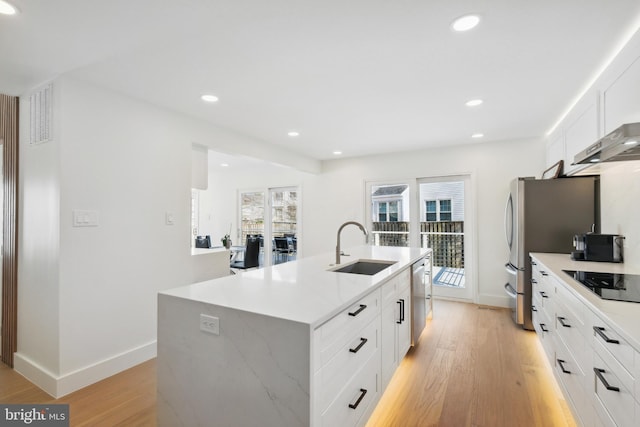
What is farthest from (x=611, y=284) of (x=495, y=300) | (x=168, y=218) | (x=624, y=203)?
(x=168, y=218)

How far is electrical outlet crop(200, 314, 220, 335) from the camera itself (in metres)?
1.32

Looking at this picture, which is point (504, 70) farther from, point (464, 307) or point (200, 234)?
point (200, 234)

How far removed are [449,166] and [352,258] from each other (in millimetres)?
2730

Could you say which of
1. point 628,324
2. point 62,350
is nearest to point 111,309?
point 62,350

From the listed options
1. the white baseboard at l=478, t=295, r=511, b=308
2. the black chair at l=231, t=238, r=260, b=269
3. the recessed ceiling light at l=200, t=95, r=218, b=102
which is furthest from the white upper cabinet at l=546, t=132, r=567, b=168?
the black chair at l=231, t=238, r=260, b=269

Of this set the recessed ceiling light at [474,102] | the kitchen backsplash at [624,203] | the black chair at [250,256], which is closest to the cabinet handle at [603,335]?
the kitchen backsplash at [624,203]

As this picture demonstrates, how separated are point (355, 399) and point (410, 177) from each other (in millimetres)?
3978

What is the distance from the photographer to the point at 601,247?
8.13 ft

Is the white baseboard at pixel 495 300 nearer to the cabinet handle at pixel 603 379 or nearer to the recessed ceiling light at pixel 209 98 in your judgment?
the cabinet handle at pixel 603 379

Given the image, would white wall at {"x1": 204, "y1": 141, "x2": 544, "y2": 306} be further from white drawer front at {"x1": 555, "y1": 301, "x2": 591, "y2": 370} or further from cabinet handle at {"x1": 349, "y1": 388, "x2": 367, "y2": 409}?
cabinet handle at {"x1": 349, "y1": 388, "x2": 367, "y2": 409}

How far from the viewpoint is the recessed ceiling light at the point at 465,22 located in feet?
5.46

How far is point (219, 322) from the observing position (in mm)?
1317

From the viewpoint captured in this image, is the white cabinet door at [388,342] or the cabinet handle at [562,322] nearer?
the cabinet handle at [562,322]

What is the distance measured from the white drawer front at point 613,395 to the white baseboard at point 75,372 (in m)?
3.11
